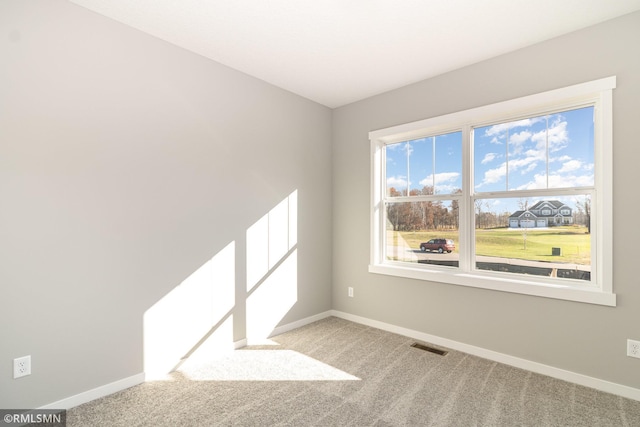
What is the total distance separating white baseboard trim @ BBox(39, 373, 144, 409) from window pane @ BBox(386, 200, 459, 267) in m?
2.82

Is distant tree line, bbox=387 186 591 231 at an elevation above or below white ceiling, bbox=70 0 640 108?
below

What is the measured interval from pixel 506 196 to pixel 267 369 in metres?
2.71

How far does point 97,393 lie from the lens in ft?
7.34

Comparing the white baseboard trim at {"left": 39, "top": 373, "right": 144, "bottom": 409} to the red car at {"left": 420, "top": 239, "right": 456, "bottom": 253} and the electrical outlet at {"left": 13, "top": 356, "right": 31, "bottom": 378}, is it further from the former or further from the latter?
the red car at {"left": 420, "top": 239, "right": 456, "bottom": 253}

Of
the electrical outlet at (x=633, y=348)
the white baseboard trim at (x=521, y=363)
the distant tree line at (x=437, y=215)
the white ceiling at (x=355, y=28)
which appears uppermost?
the white ceiling at (x=355, y=28)

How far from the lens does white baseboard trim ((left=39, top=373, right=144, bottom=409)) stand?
209cm

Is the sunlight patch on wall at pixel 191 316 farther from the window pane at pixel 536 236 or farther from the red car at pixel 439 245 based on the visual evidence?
the window pane at pixel 536 236

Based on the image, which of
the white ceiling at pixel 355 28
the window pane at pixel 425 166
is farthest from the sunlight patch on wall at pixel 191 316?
the window pane at pixel 425 166

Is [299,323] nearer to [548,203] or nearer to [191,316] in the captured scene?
[191,316]

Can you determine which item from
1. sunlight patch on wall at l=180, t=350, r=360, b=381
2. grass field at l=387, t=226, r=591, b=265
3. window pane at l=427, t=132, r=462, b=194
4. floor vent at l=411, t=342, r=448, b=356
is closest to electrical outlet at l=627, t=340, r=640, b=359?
grass field at l=387, t=226, r=591, b=265

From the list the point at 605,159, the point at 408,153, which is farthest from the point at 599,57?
the point at 408,153

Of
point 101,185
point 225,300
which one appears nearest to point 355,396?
point 225,300

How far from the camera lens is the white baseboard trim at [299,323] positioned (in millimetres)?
3535

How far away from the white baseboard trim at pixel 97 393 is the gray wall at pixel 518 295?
2453mm
